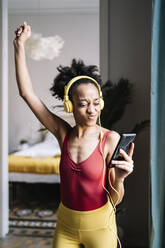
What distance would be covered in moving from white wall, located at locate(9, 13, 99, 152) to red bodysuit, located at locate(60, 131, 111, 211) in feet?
15.7

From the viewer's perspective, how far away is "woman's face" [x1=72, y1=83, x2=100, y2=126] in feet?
4.05

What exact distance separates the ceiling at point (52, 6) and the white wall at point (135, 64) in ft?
10.4

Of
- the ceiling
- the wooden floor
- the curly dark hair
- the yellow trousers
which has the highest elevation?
the ceiling

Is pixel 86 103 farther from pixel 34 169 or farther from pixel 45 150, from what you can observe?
pixel 45 150

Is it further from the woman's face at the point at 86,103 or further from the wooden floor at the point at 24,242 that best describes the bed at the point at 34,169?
the woman's face at the point at 86,103

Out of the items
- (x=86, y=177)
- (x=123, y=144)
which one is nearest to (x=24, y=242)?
(x=86, y=177)

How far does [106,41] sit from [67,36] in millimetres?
3562

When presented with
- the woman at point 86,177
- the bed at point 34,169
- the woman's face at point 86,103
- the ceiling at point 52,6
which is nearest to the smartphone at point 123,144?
the woman at point 86,177

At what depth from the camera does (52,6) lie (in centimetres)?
578

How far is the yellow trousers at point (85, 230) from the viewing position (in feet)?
4.17

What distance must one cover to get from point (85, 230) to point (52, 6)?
5.34 metres
